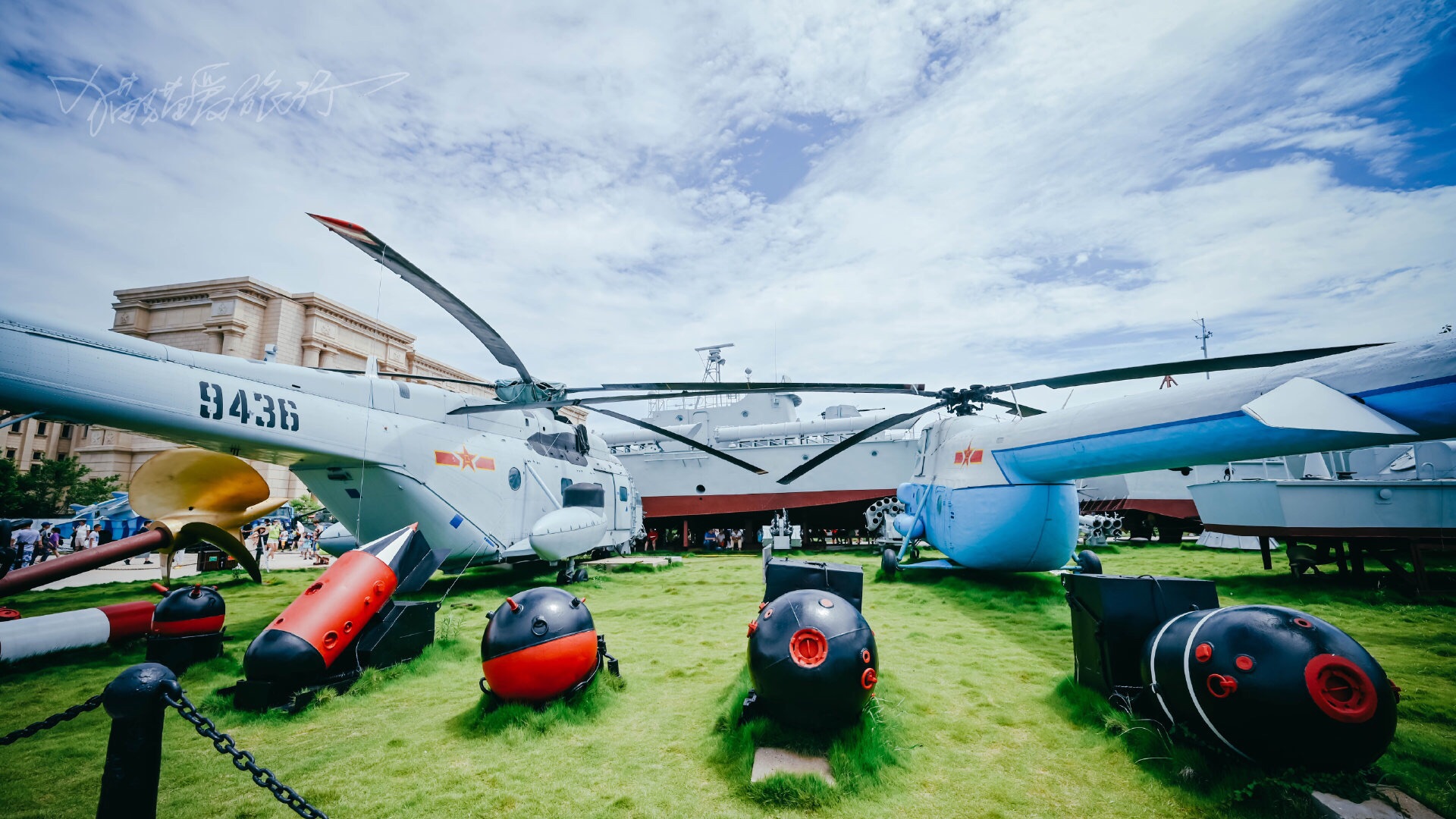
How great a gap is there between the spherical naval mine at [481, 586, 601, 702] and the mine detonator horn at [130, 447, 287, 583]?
6.96 meters

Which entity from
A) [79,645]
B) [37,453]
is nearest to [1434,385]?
A: [79,645]

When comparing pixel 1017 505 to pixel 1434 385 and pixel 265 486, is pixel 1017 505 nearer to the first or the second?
pixel 1434 385

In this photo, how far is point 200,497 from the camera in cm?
1013

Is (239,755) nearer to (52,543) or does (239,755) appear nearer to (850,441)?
(850,441)

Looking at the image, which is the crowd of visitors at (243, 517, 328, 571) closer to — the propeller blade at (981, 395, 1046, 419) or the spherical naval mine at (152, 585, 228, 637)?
the spherical naval mine at (152, 585, 228, 637)

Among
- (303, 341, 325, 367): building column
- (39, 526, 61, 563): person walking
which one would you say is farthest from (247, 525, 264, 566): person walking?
(303, 341, 325, 367): building column

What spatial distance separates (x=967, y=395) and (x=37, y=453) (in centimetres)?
4871

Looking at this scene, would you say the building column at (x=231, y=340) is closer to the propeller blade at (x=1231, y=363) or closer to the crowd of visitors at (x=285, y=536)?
the crowd of visitors at (x=285, y=536)

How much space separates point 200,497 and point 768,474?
59.7 ft

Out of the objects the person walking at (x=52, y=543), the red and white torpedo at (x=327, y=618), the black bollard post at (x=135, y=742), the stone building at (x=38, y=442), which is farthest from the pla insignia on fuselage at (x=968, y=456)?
the stone building at (x=38, y=442)

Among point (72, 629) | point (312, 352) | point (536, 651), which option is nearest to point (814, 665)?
point (536, 651)

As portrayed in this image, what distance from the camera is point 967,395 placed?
415 inches

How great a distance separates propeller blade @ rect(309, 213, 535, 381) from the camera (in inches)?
255

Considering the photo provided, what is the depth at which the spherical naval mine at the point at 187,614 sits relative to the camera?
6.89 metres
